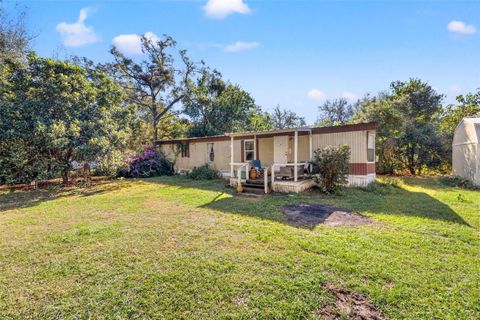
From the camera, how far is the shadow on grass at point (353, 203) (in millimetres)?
6164

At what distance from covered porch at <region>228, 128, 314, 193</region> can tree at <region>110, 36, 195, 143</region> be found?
12481 mm

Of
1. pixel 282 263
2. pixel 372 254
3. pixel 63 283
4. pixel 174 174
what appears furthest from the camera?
pixel 174 174

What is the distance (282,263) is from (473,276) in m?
2.58

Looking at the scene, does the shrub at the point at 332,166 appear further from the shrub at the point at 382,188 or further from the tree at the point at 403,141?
the tree at the point at 403,141

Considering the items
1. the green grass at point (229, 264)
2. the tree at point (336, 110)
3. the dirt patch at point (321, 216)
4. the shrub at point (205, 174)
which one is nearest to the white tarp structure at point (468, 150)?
the green grass at point (229, 264)

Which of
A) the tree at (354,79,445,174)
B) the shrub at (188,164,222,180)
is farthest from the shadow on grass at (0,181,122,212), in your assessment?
the tree at (354,79,445,174)

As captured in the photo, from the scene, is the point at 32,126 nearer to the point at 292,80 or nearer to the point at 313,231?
the point at 313,231

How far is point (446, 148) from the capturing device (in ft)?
50.5

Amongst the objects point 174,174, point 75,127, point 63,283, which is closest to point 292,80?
point 174,174

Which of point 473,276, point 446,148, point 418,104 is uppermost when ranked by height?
point 418,104

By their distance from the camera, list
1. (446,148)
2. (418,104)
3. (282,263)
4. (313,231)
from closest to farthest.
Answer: (282,263) < (313,231) < (446,148) < (418,104)

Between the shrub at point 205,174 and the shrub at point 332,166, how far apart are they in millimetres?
6464

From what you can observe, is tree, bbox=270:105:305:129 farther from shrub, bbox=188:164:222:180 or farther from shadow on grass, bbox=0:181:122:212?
shadow on grass, bbox=0:181:122:212

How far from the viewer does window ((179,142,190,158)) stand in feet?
53.7
